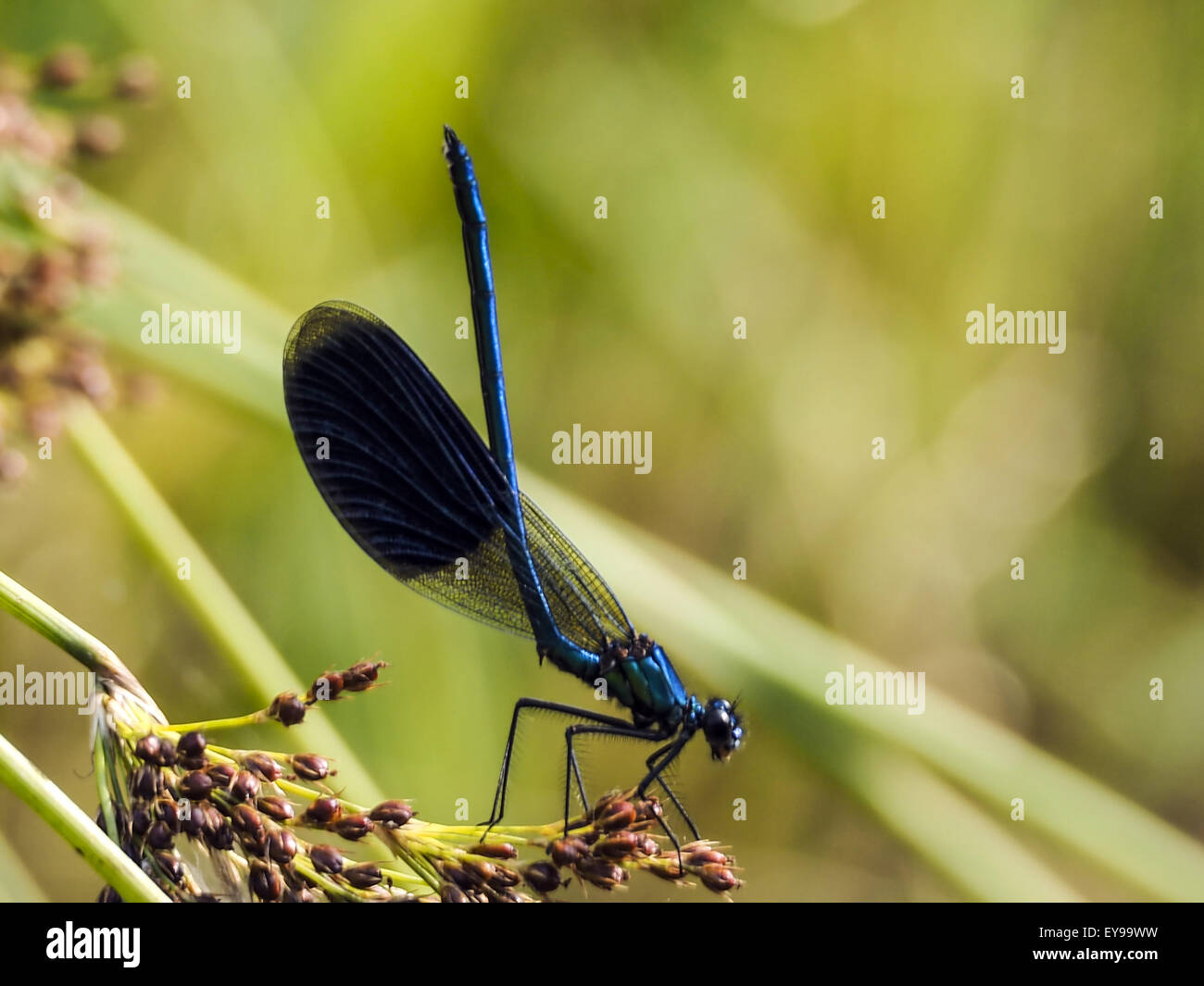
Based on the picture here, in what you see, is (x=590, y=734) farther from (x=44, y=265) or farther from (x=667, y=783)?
(x=44, y=265)

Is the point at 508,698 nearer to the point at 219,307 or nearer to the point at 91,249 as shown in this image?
the point at 219,307
